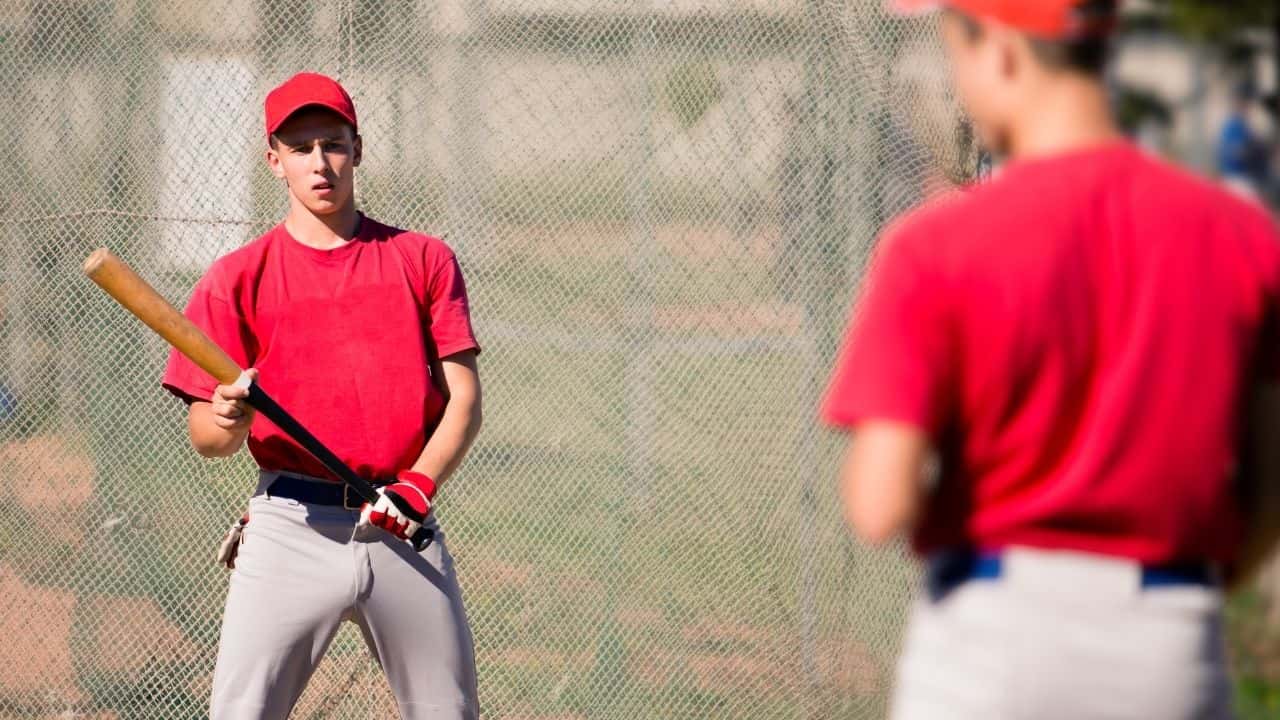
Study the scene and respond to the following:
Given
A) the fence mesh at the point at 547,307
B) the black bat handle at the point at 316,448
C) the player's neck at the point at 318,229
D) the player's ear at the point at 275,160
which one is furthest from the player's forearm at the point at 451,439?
the fence mesh at the point at 547,307

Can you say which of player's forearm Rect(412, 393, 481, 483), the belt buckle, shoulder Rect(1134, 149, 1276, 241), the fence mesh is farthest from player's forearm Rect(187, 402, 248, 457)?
shoulder Rect(1134, 149, 1276, 241)

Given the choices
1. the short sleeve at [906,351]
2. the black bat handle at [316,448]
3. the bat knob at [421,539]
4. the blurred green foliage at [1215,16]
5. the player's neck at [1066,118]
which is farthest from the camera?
the blurred green foliage at [1215,16]

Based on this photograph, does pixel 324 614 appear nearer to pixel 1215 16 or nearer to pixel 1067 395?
pixel 1067 395

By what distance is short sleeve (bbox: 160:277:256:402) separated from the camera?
12.0 ft

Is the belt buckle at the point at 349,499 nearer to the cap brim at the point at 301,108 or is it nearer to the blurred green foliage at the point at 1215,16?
the cap brim at the point at 301,108

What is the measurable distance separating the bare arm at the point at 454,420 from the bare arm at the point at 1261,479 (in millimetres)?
2018

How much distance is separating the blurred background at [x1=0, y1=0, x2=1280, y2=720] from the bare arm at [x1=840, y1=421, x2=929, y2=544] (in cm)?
329

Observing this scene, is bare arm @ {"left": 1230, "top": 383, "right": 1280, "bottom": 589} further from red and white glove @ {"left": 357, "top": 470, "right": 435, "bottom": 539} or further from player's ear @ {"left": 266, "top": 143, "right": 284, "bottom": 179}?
player's ear @ {"left": 266, "top": 143, "right": 284, "bottom": 179}

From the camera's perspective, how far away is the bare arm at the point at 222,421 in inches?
137

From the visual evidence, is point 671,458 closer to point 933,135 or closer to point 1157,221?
point 933,135

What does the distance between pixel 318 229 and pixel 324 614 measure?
0.88 metres

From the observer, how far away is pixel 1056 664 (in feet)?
5.96

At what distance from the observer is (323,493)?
12.0 feet

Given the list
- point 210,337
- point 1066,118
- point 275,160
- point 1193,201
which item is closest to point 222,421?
point 210,337
